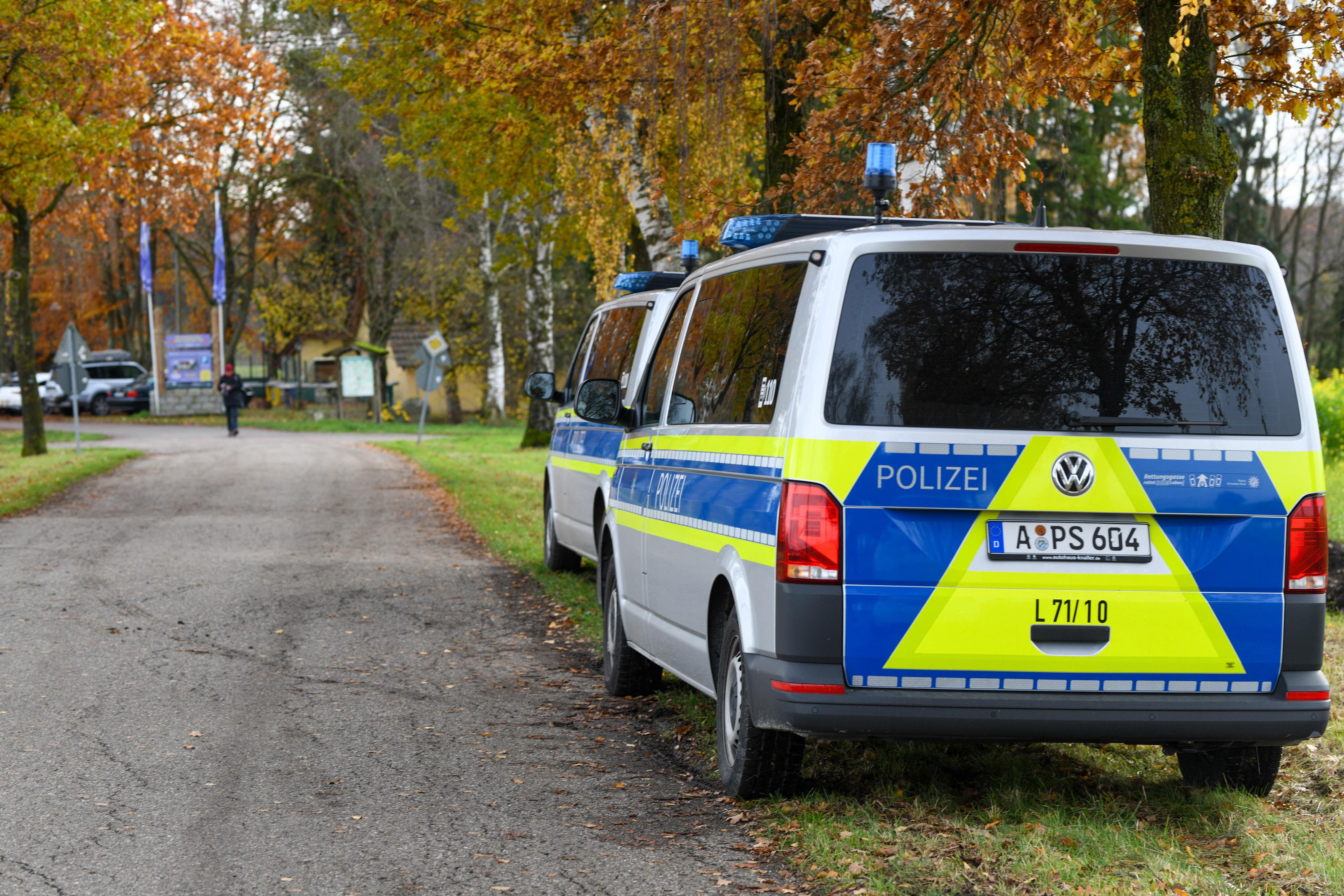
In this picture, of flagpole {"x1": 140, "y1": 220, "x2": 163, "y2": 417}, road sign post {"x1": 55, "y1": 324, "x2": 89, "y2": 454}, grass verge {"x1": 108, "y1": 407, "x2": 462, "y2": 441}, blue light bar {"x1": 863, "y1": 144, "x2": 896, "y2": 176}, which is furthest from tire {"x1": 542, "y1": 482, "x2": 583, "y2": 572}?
flagpole {"x1": 140, "y1": 220, "x2": 163, "y2": 417}

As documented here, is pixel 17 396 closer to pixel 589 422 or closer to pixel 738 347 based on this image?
pixel 589 422

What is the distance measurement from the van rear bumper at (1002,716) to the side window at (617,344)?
5.13 m

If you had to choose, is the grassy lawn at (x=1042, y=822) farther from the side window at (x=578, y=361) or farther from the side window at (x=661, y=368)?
the side window at (x=578, y=361)

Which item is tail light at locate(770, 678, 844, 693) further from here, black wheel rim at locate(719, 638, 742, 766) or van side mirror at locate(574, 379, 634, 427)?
van side mirror at locate(574, 379, 634, 427)

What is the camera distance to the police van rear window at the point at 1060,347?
4.94m

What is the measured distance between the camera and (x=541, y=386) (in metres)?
11.7

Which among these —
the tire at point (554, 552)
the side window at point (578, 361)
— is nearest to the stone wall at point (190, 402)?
the tire at point (554, 552)

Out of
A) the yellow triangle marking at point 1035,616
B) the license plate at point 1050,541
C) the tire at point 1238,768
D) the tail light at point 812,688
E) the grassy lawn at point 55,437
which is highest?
the license plate at point 1050,541

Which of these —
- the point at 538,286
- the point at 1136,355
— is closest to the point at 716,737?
the point at 1136,355

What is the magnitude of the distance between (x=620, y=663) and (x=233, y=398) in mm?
33170

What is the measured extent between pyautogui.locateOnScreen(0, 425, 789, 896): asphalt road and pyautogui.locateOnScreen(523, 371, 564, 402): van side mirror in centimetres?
162

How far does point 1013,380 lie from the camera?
4.96 m

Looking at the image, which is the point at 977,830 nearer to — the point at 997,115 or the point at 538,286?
the point at 997,115

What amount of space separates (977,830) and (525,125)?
1410 cm
